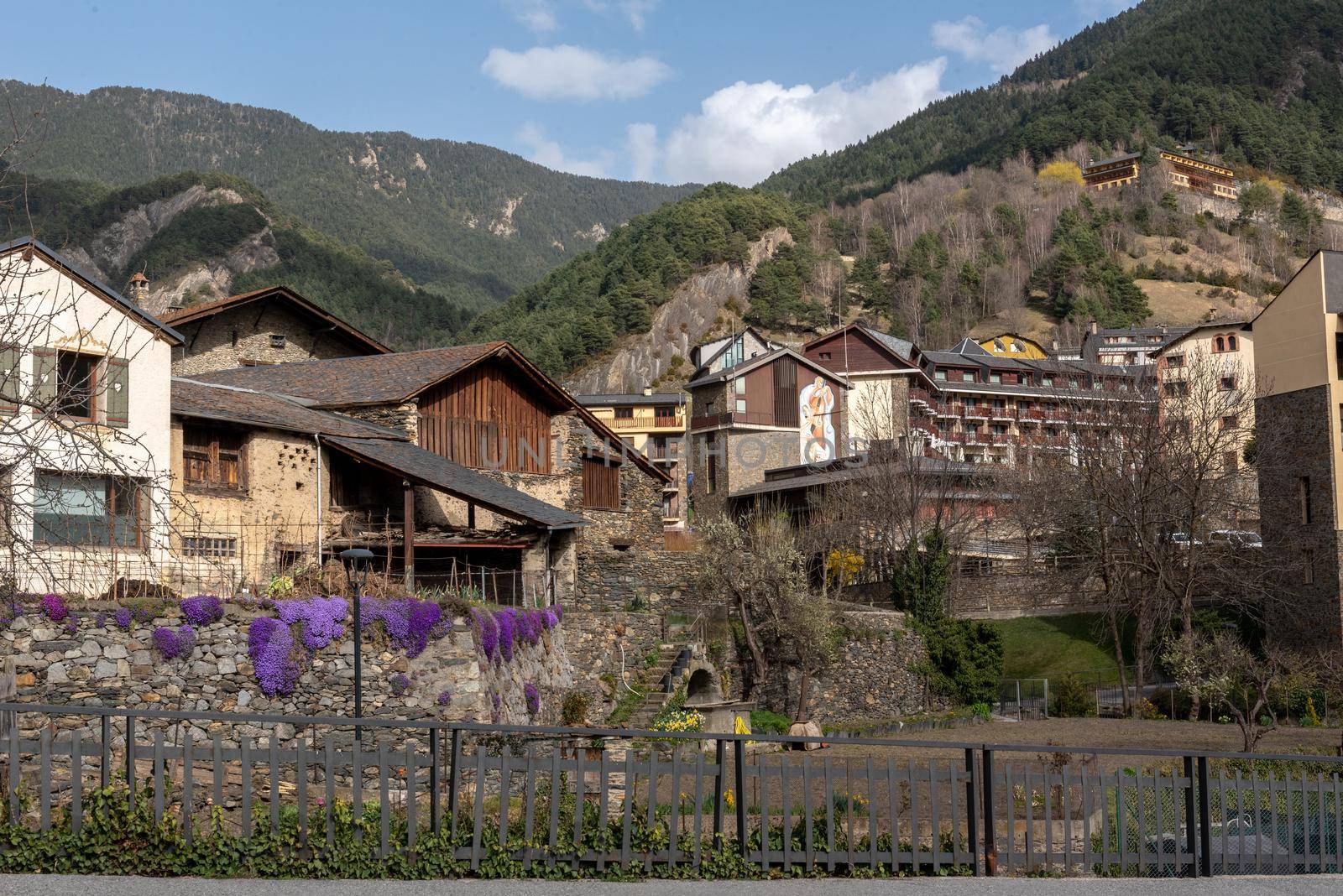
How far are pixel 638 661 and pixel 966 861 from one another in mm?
23295

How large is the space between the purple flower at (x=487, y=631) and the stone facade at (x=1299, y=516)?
29.2m

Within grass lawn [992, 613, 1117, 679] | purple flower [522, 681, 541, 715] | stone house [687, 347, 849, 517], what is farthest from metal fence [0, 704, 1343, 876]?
stone house [687, 347, 849, 517]

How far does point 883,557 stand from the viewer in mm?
56375

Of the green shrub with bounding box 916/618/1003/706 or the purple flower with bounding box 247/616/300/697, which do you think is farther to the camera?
the green shrub with bounding box 916/618/1003/706

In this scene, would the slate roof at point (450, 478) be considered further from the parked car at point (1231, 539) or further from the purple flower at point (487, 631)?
the parked car at point (1231, 539)

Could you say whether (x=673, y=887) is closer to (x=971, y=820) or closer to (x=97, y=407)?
(x=971, y=820)

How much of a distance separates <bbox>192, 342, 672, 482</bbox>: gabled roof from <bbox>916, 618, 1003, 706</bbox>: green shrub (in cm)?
1455

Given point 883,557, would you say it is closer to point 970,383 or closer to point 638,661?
point 638,661

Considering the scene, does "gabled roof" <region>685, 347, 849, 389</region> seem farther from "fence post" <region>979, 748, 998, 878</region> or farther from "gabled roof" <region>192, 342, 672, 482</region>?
"fence post" <region>979, 748, 998, 878</region>

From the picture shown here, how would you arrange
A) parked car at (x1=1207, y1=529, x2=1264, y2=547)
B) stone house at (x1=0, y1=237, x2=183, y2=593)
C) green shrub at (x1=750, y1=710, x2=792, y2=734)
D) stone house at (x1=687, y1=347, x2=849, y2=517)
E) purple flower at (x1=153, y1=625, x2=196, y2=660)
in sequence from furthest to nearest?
stone house at (x1=687, y1=347, x2=849, y2=517) → parked car at (x1=1207, y1=529, x2=1264, y2=547) → green shrub at (x1=750, y1=710, x2=792, y2=734) → stone house at (x1=0, y1=237, x2=183, y2=593) → purple flower at (x1=153, y1=625, x2=196, y2=660)

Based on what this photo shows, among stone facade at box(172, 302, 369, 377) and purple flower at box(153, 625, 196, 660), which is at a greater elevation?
stone facade at box(172, 302, 369, 377)

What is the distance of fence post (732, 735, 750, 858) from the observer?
44.5ft

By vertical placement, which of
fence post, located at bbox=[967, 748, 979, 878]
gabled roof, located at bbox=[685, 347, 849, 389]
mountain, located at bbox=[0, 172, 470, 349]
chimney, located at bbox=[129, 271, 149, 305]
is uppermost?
mountain, located at bbox=[0, 172, 470, 349]

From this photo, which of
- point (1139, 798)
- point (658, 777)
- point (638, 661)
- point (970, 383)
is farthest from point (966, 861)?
point (970, 383)
